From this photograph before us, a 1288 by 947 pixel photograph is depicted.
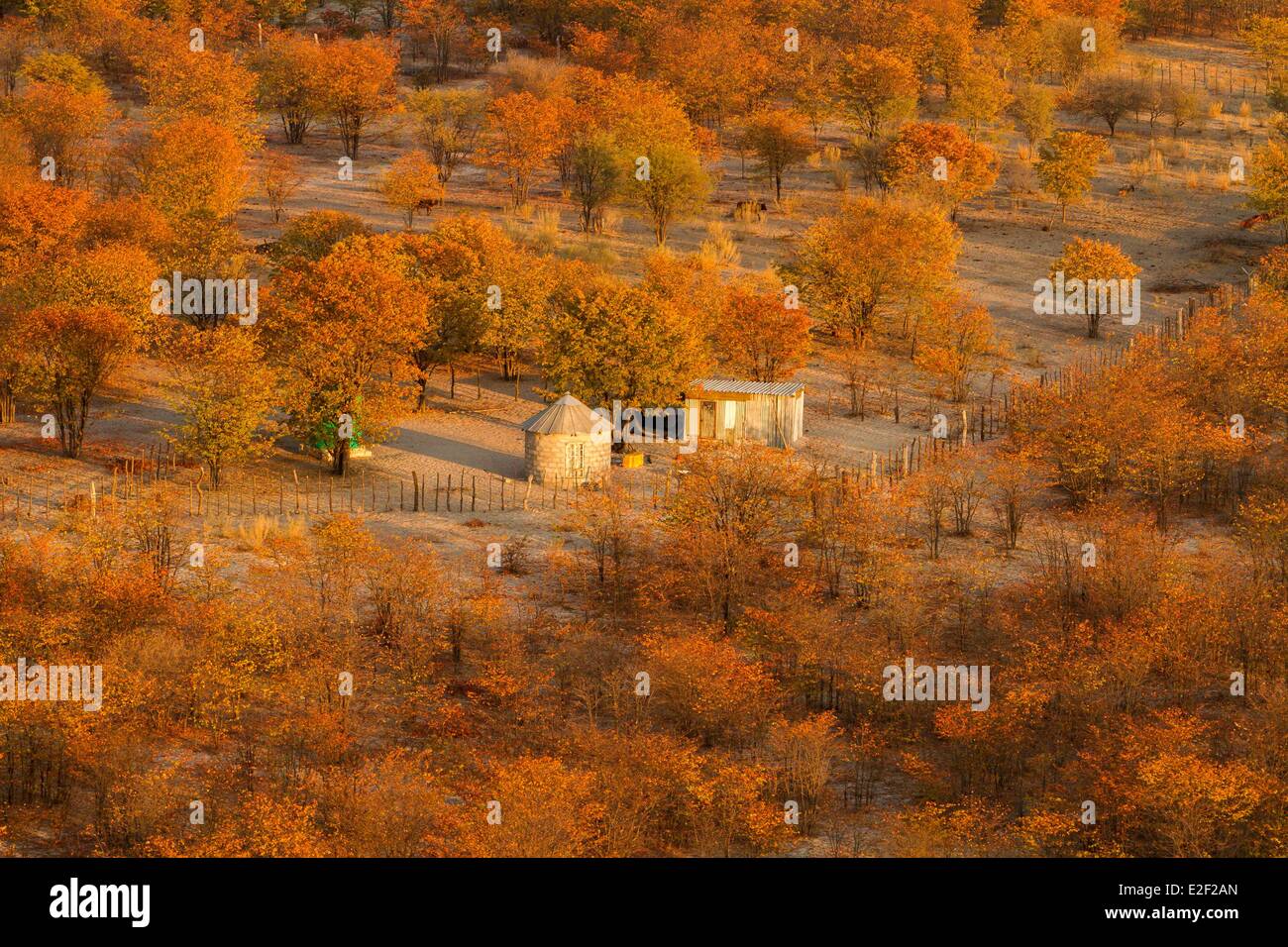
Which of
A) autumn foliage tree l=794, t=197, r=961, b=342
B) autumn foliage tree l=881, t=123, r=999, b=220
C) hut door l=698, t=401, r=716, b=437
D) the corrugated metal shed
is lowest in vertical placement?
hut door l=698, t=401, r=716, b=437

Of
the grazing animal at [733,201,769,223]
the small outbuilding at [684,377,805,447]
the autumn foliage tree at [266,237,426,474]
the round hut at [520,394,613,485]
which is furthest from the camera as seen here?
the grazing animal at [733,201,769,223]

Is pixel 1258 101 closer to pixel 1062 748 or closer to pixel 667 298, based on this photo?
pixel 667 298

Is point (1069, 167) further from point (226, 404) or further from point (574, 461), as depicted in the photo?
point (226, 404)

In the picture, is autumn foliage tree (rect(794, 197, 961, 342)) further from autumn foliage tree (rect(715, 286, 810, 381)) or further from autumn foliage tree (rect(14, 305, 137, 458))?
autumn foliage tree (rect(14, 305, 137, 458))

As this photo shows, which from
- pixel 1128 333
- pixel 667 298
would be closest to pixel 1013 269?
pixel 1128 333

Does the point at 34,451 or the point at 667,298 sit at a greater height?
the point at 667,298

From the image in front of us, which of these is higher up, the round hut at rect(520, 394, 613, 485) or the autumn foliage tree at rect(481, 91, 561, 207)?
the autumn foliage tree at rect(481, 91, 561, 207)

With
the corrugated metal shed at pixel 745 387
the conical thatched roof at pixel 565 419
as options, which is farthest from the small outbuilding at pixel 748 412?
the conical thatched roof at pixel 565 419

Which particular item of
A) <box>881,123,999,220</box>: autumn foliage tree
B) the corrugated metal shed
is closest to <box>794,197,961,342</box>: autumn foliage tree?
the corrugated metal shed
